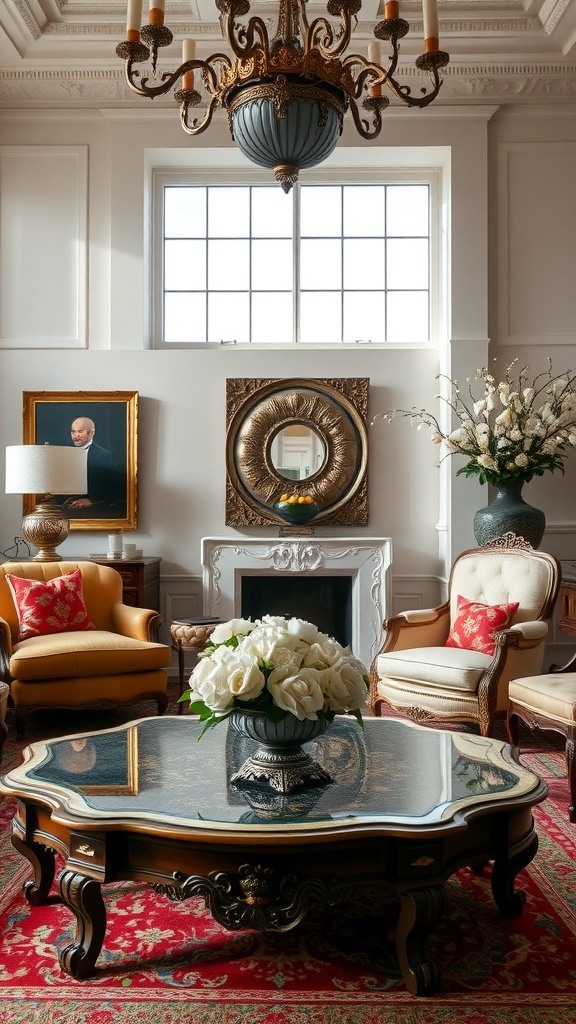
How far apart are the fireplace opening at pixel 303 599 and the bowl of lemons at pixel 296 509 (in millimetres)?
448

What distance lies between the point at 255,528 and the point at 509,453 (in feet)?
6.03

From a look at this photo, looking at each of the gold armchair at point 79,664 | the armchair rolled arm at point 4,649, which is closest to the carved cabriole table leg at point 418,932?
the gold armchair at point 79,664

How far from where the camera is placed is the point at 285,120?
8.90ft

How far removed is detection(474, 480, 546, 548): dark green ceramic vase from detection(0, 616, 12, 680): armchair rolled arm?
2776mm

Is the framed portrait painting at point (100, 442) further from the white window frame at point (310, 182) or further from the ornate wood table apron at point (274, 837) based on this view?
the ornate wood table apron at point (274, 837)

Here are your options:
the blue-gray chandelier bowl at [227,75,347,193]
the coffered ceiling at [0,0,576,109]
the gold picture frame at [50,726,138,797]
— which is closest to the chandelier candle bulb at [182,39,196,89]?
the blue-gray chandelier bowl at [227,75,347,193]

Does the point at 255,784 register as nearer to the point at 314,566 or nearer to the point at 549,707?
the point at 549,707

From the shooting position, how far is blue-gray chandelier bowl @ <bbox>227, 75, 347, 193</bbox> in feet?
8.84

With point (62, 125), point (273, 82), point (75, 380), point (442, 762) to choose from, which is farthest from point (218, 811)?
point (62, 125)

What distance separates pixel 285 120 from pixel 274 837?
211 centimetres

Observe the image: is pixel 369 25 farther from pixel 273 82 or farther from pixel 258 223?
pixel 273 82

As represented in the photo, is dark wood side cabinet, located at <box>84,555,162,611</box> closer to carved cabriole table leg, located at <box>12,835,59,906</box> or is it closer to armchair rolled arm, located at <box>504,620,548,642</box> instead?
armchair rolled arm, located at <box>504,620,548,642</box>

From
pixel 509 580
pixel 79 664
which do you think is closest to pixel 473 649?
pixel 509 580

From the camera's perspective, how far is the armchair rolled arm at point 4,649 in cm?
441
